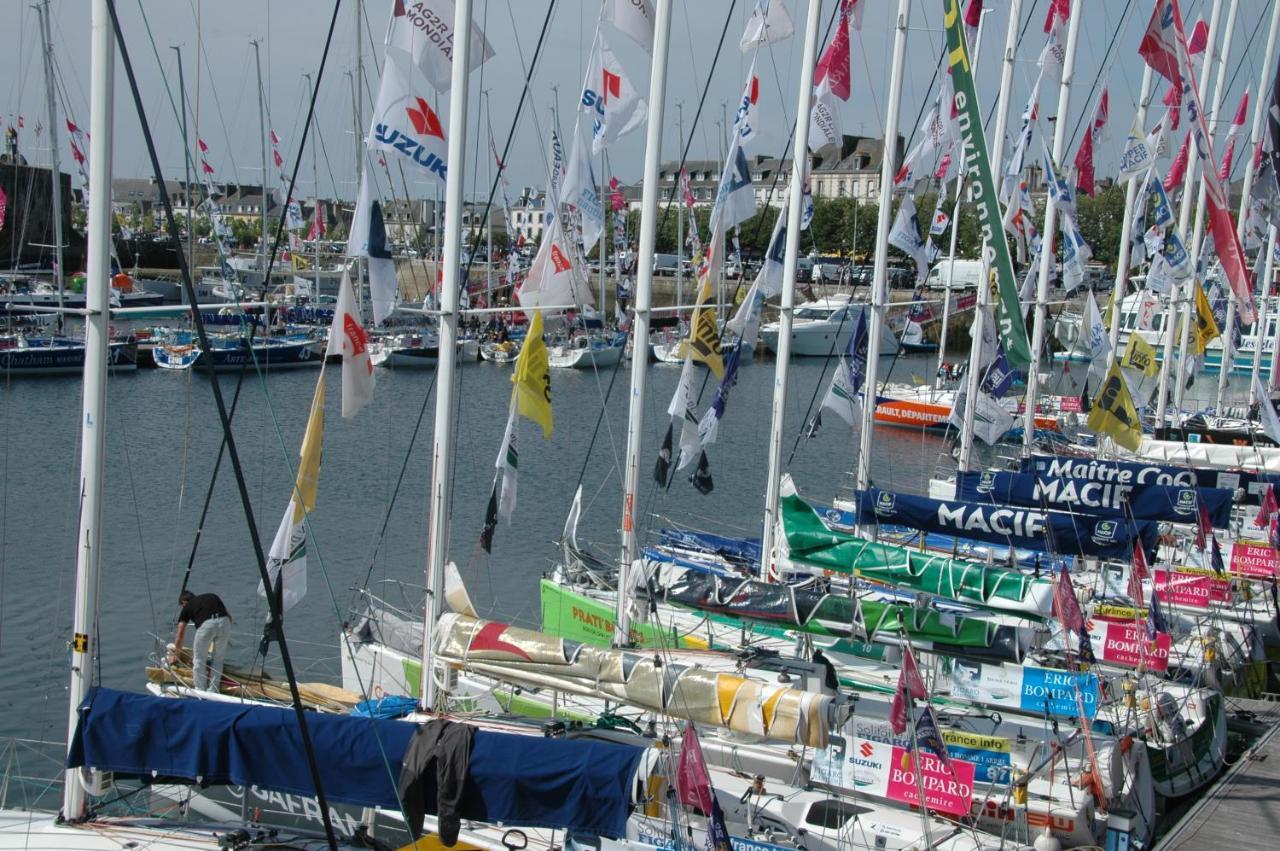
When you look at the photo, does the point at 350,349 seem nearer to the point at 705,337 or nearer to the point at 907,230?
the point at 705,337

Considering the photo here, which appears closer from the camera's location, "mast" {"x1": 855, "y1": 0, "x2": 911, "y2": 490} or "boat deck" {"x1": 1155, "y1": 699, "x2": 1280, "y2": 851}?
"boat deck" {"x1": 1155, "y1": 699, "x2": 1280, "y2": 851}

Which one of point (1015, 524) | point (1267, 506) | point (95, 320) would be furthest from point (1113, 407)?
point (95, 320)

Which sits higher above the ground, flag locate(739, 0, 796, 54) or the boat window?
flag locate(739, 0, 796, 54)

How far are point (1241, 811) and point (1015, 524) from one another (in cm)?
656

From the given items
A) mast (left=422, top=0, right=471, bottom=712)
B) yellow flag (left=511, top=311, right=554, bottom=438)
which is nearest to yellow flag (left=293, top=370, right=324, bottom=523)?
mast (left=422, top=0, right=471, bottom=712)

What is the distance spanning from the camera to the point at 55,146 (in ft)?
212

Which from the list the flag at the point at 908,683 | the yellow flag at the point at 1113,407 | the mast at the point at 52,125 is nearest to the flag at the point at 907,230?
the yellow flag at the point at 1113,407

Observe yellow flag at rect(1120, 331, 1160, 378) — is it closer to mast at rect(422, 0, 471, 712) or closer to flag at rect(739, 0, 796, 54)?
flag at rect(739, 0, 796, 54)

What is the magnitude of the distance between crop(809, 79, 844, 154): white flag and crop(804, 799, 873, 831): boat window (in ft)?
42.4

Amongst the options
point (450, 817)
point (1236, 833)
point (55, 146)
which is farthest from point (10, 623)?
point (55, 146)

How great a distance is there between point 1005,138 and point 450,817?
27.3 m

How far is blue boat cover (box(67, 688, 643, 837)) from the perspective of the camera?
1340 cm

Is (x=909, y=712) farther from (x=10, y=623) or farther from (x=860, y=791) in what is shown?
(x=10, y=623)

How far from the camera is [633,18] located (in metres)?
19.7
